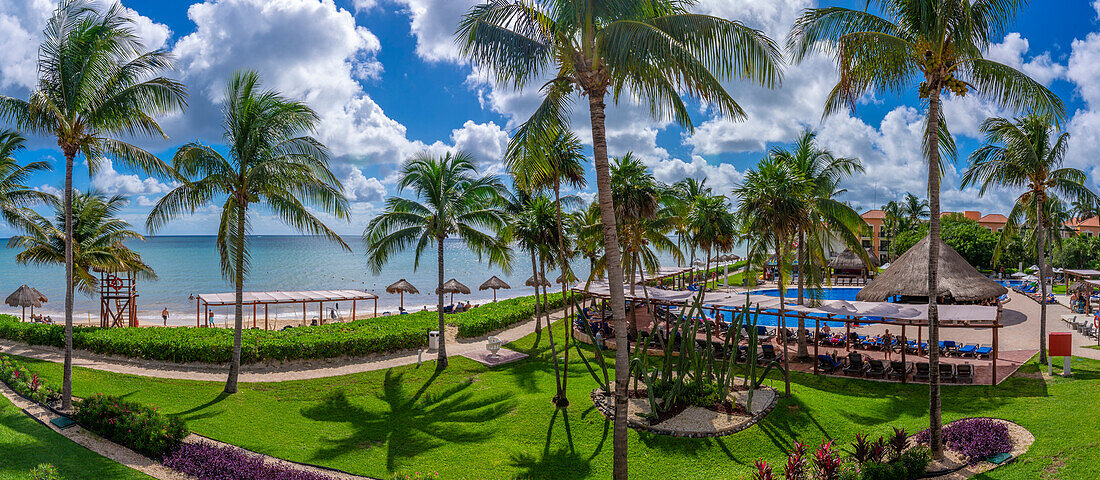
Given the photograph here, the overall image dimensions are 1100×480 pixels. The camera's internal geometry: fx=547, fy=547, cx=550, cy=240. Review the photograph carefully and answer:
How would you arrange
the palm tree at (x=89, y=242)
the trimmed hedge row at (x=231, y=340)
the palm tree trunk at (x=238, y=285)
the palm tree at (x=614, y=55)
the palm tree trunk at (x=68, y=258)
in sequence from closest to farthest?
the palm tree at (x=614, y=55), the palm tree trunk at (x=68, y=258), the palm tree trunk at (x=238, y=285), the trimmed hedge row at (x=231, y=340), the palm tree at (x=89, y=242)

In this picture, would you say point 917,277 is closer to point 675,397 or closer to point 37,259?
point 675,397

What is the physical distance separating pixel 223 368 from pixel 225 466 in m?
9.50

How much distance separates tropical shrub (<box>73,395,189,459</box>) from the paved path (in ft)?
16.6

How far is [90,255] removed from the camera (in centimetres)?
2236

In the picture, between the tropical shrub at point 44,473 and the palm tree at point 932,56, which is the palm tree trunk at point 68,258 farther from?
the palm tree at point 932,56

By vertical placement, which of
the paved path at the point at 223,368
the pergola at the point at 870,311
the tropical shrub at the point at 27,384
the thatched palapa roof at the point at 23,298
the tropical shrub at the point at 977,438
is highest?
the pergola at the point at 870,311

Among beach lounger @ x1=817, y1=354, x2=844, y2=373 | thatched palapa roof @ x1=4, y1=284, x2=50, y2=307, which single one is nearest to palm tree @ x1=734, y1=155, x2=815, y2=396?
beach lounger @ x1=817, y1=354, x2=844, y2=373

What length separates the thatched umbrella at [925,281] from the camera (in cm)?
2264

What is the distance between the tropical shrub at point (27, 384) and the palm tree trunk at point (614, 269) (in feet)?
42.2

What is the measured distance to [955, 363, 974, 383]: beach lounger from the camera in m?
14.5

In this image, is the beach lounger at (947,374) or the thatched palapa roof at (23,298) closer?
the beach lounger at (947,374)

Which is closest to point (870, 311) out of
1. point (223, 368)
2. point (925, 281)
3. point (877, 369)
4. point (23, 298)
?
point (877, 369)

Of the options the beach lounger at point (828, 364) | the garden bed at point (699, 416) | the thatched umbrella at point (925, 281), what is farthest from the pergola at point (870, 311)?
the thatched umbrella at point (925, 281)

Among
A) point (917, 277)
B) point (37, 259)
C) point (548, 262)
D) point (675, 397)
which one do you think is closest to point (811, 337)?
point (917, 277)
